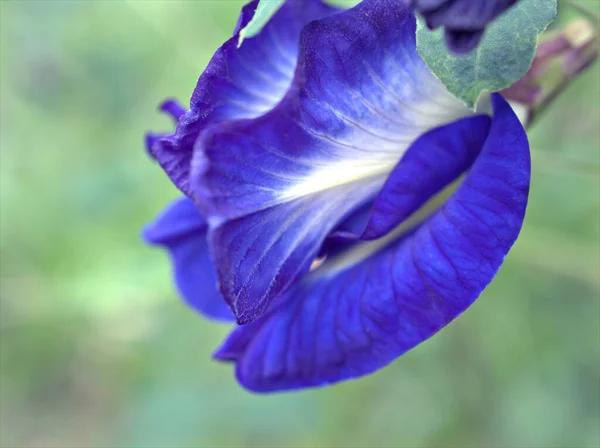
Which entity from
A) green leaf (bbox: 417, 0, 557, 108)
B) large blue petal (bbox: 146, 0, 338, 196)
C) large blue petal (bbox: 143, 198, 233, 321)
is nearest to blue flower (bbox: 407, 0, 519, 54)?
green leaf (bbox: 417, 0, 557, 108)

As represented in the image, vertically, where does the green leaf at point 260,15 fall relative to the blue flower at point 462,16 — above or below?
above

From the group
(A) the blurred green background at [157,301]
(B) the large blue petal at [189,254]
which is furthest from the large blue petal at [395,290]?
(A) the blurred green background at [157,301]

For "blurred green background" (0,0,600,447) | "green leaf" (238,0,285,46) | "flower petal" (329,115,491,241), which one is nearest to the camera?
"green leaf" (238,0,285,46)

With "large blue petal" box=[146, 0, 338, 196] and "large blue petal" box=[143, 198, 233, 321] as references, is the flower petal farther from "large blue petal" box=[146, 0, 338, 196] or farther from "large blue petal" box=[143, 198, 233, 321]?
"large blue petal" box=[143, 198, 233, 321]

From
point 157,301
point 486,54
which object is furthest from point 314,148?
point 157,301

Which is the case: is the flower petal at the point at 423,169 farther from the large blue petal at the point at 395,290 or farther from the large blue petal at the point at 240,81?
the large blue petal at the point at 240,81

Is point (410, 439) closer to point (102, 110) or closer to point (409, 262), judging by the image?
point (409, 262)
